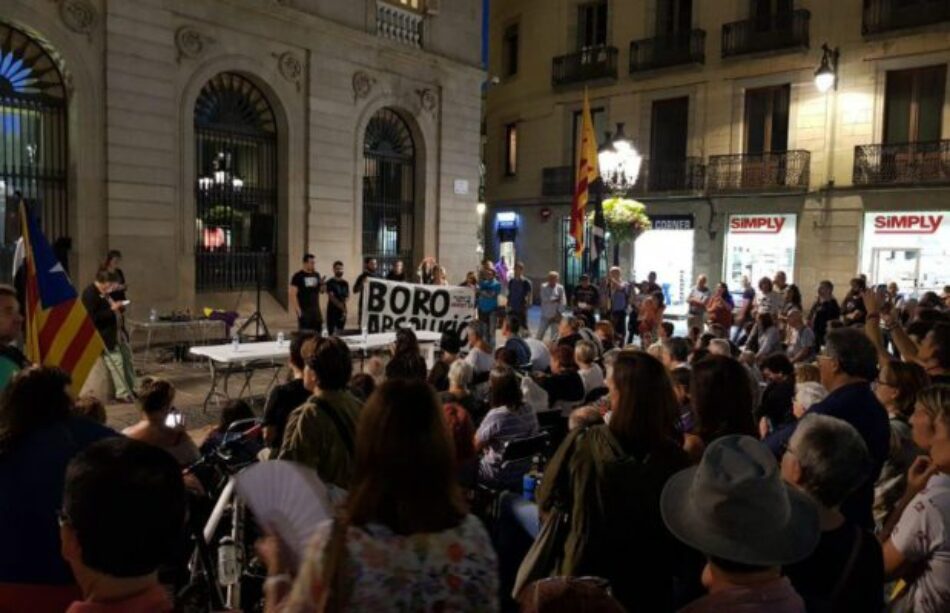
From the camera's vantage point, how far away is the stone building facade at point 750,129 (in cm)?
2248

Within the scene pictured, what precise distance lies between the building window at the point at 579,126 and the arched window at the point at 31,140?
19496mm

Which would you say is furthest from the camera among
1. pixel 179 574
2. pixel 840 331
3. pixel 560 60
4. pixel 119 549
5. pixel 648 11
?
pixel 560 60

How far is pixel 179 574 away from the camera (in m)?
3.78

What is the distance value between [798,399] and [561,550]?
2.62 m

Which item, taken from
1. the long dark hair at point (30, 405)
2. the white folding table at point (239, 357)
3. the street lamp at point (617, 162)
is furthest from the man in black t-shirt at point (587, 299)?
the long dark hair at point (30, 405)

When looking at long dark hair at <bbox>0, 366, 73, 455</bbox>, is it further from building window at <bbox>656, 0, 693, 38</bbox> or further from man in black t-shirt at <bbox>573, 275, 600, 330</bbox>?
building window at <bbox>656, 0, 693, 38</bbox>

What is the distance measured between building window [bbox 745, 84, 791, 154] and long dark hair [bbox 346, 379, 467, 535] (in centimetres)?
2541

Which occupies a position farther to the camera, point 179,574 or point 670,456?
point 179,574

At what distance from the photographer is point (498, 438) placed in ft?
17.4

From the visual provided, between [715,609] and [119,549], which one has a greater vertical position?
[119,549]

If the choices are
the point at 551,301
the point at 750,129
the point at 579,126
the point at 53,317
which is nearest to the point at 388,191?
the point at 551,301

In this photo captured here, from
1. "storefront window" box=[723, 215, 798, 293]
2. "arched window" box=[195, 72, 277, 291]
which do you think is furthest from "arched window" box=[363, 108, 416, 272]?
"storefront window" box=[723, 215, 798, 293]

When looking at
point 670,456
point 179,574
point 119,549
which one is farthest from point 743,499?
point 179,574

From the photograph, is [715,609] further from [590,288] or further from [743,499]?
[590,288]
